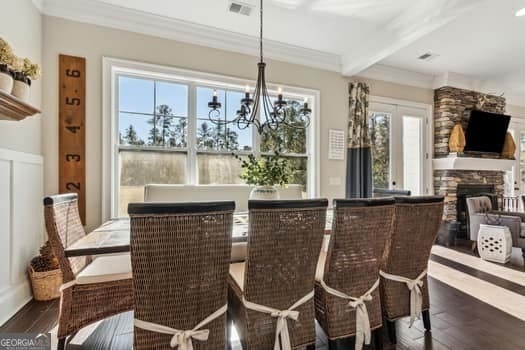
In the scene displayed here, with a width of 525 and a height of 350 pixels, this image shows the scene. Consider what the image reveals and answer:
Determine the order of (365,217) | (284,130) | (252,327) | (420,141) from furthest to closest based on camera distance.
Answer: (420,141) < (284,130) < (365,217) < (252,327)

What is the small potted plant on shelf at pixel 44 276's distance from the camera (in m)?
2.33

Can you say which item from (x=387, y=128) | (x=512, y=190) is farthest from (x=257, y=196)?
(x=512, y=190)

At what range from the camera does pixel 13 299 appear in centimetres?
214

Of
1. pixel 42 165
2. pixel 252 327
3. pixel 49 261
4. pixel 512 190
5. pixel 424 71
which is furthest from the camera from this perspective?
pixel 512 190

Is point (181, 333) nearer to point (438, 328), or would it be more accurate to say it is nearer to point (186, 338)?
point (186, 338)

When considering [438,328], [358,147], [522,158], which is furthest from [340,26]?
[522,158]

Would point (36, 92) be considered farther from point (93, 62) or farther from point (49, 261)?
point (49, 261)

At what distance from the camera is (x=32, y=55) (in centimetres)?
250

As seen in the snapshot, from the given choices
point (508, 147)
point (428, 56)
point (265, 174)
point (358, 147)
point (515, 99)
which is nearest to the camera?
point (265, 174)

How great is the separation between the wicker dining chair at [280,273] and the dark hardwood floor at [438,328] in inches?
21.5

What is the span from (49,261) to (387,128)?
4.90m

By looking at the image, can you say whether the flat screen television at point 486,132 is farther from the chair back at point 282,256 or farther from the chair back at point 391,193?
the chair back at point 282,256

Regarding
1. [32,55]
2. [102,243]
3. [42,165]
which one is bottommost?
[102,243]

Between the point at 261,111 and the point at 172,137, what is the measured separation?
1242 millimetres
